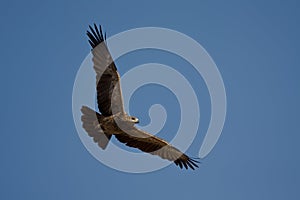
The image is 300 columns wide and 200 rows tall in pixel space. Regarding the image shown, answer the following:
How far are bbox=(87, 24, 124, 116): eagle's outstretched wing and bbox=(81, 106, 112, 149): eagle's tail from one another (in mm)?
283


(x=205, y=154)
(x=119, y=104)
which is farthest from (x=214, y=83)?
(x=119, y=104)

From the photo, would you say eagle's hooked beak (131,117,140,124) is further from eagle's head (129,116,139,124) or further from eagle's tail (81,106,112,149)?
eagle's tail (81,106,112,149)

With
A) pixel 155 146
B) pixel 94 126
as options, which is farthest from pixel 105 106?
pixel 155 146

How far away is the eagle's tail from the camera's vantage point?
16.4 metres

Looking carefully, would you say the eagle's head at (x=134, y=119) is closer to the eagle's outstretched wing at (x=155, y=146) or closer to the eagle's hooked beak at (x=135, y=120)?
the eagle's hooked beak at (x=135, y=120)

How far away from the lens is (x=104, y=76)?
16391 millimetres

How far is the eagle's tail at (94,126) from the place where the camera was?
53.8 feet

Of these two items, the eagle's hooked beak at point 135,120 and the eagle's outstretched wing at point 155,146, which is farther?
the eagle's outstretched wing at point 155,146

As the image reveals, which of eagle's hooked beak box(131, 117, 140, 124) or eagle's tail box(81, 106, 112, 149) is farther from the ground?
eagle's hooked beak box(131, 117, 140, 124)

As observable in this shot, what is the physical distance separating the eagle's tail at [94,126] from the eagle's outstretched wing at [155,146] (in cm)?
58

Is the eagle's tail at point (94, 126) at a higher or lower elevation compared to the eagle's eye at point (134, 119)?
lower

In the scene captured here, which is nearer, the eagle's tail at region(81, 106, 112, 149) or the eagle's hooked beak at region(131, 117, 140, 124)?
the eagle's tail at region(81, 106, 112, 149)

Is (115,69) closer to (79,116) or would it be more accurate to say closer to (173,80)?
(79,116)

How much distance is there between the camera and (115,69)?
16.4 m
